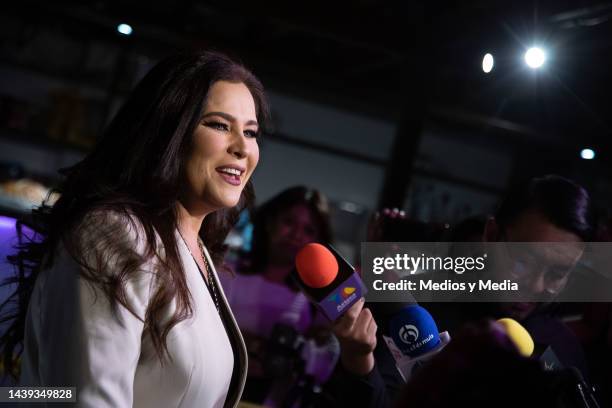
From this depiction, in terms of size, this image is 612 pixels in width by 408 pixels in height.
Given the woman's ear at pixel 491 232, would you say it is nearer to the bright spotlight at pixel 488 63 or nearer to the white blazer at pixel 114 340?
the bright spotlight at pixel 488 63

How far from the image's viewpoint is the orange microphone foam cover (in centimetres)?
113

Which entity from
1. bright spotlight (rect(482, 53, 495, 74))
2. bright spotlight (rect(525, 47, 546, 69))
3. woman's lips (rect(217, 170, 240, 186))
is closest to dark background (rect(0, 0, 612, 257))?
bright spotlight (rect(525, 47, 546, 69))

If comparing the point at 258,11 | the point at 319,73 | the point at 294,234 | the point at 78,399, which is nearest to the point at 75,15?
the point at 258,11

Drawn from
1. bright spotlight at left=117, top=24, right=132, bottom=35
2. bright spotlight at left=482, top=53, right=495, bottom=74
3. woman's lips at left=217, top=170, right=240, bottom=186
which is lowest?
woman's lips at left=217, top=170, right=240, bottom=186

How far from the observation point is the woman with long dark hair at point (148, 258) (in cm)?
106

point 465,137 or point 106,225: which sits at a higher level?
point 465,137

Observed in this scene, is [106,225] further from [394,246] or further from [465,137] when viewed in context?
[465,137]

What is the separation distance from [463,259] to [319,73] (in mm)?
3593

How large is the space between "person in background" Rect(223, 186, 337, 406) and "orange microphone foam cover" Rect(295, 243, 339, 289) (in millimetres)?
1464

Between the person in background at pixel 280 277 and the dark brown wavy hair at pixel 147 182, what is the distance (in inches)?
54.6

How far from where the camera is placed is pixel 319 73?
4824 millimetres

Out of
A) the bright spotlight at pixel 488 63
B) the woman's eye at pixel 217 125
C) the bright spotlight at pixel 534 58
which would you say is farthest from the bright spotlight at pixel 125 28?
the woman's eye at pixel 217 125

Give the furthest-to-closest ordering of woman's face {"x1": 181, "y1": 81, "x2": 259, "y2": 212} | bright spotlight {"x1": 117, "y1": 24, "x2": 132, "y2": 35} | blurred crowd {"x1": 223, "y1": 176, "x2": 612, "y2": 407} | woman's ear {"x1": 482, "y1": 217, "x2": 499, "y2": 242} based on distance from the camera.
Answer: bright spotlight {"x1": 117, "y1": 24, "x2": 132, "y2": 35}
woman's ear {"x1": 482, "y1": 217, "x2": 499, "y2": 242}
woman's face {"x1": 181, "y1": 81, "x2": 259, "y2": 212}
blurred crowd {"x1": 223, "y1": 176, "x2": 612, "y2": 407}

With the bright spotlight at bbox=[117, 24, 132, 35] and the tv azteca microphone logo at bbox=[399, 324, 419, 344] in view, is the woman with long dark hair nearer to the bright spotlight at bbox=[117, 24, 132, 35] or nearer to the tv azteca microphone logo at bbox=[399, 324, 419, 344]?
the tv azteca microphone logo at bbox=[399, 324, 419, 344]
